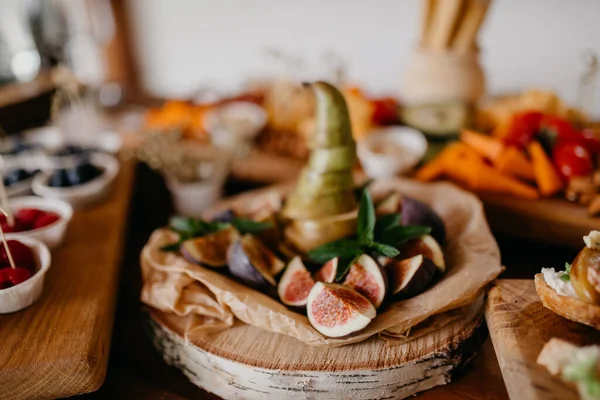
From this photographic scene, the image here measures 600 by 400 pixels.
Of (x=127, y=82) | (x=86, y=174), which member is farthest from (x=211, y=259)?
(x=127, y=82)

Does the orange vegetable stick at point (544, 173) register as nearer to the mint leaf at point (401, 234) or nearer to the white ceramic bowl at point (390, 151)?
the white ceramic bowl at point (390, 151)

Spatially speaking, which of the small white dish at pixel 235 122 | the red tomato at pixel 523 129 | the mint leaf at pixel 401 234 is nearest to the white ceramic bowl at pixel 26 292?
the mint leaf at pixel 401 234

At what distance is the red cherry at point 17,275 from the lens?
1181 mm

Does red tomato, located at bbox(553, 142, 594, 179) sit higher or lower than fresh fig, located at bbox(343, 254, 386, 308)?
higher

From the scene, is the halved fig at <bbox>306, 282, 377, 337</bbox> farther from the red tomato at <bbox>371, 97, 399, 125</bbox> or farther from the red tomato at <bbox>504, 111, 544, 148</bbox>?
the red tomato at <bbox>371, 97, 399, 125</bbox>

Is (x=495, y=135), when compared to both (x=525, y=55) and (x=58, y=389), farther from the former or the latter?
(x=58, y=389)

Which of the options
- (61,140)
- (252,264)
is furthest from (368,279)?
(61,140)

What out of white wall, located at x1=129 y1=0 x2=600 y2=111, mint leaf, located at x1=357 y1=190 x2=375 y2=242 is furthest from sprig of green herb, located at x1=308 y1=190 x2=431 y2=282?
white wall, located at x1=129 y1=0 x2=600 y2=111

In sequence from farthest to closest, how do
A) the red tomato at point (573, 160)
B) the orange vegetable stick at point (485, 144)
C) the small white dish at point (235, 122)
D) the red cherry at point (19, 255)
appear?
the small white dish at point (235, 122) < the orange vegetable stick at point (485, 144) < the red tomato at point (573, 160) < the red cherry at point (19, 255)

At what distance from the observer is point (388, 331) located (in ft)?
3.85

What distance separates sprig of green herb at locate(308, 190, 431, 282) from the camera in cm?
136

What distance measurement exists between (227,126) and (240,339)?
4.07 ft

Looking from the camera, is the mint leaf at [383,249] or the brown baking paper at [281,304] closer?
the brown baking paper at [281,304]

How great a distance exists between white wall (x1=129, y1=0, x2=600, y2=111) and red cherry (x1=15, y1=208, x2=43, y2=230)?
5.10 feet
